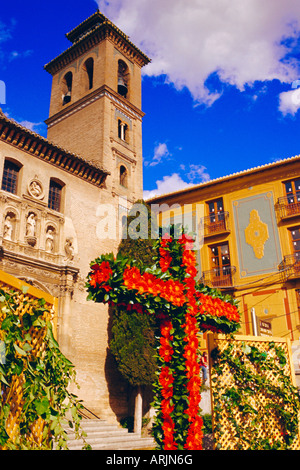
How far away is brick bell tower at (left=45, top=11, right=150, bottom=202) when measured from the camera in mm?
21484

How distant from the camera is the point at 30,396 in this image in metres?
3.34

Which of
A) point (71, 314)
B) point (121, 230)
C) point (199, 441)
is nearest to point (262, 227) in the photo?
point (121, 230)

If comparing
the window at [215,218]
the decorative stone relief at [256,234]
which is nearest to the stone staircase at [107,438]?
the decorative stone relief at [256,234]

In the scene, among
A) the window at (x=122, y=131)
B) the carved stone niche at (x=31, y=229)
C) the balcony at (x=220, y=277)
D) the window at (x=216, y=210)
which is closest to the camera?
the carved stone niche at (x=31, y=229)

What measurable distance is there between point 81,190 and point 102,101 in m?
5.94

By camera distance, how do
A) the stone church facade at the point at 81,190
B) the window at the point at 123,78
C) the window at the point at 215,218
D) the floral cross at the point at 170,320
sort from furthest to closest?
1. the window at the point at 123,78
2. the window at the point at 215,218
3. the stone church facade at the point at 81,190
4. the floral cross at the point at 170,320

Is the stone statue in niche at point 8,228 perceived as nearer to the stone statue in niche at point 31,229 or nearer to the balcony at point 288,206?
the stone statue in niche at point 31,229

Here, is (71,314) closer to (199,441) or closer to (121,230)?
(121,230)

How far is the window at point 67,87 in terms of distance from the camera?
81.1 ft

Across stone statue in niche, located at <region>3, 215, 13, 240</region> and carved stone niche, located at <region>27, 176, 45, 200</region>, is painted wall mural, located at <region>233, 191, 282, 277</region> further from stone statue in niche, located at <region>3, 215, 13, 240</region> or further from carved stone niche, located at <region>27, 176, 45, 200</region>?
stone statue in niche, located at <region>3, 215, 13, 240</region>

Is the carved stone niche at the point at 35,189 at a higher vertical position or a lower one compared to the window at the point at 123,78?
lower

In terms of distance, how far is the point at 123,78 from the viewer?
25062mm

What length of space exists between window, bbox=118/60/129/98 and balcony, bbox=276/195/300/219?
36.2 feet

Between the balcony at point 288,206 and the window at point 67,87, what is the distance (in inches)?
542
